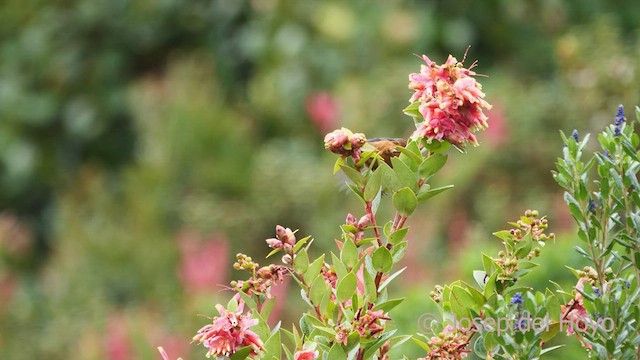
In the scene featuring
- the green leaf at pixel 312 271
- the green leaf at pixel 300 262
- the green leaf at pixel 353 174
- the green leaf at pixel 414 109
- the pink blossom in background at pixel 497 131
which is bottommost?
the green leaf at pixel 312 271

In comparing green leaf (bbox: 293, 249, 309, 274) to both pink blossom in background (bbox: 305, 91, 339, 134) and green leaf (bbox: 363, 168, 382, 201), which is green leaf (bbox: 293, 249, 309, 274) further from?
pink blossom in background (bbox: 305, 91, 339, 134)

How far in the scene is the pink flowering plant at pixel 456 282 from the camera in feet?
4.93

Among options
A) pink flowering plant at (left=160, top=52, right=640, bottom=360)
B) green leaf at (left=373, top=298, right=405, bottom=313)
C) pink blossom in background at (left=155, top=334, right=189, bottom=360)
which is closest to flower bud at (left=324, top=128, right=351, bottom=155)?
pink flowering plant at (left=160, top=52, right=640, bottom=360)

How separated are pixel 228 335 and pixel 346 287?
0.17 meters

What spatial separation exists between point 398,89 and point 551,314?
15.0 ft

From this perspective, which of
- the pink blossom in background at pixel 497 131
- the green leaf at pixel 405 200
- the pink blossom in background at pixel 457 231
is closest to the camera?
the green leaf at pixel 405 200

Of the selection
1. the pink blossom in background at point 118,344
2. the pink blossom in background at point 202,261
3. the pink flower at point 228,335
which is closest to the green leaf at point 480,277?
the pink flower at point 228,335

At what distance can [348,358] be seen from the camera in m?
1.50

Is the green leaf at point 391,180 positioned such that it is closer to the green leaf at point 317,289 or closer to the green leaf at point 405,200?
the green leaf at point 405,200

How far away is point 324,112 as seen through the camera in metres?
6.48

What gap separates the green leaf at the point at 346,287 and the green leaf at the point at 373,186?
A: 128mm

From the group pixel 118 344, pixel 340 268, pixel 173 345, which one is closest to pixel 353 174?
pixel 340 268

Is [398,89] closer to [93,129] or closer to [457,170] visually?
[457,170]

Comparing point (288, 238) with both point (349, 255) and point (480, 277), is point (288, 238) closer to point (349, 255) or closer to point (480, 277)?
point (349, 255)
